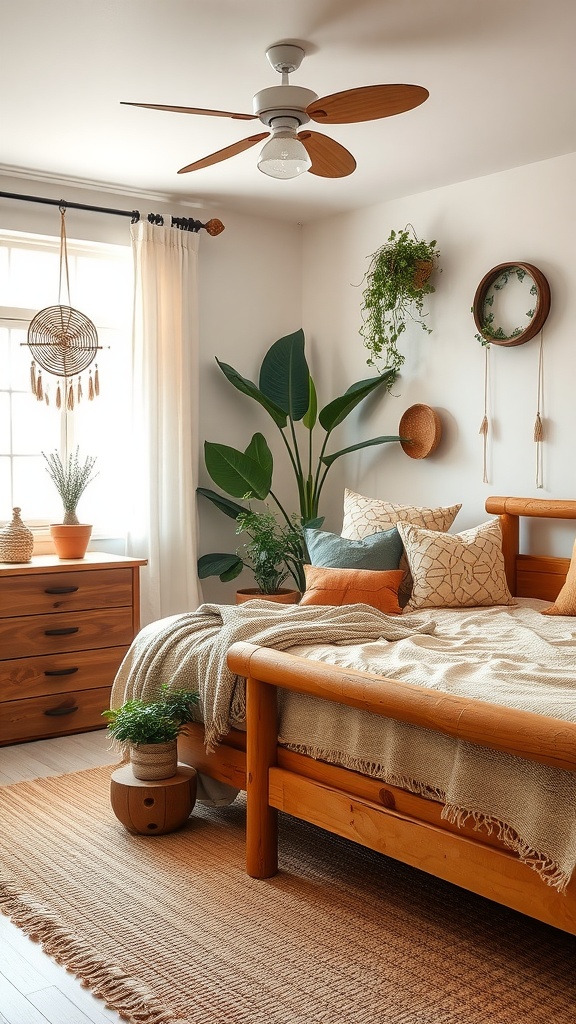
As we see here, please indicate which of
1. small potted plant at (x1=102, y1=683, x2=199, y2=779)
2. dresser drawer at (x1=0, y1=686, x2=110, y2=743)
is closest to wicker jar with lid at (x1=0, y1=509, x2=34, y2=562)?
dresser drawer at (x1=0, y1=686, x2=110, y2=743)

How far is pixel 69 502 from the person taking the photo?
14.7 ft

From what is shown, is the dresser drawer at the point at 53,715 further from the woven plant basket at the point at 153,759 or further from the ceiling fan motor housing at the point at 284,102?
the ceiling fan motor housing at the point at 284,102

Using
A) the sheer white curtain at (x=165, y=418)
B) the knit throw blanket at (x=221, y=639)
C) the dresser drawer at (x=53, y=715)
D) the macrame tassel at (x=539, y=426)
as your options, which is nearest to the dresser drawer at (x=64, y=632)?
the dresser drawer at (x=53, y=715)

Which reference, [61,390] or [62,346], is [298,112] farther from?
[61,390]

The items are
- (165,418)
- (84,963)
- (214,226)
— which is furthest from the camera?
(214,226)

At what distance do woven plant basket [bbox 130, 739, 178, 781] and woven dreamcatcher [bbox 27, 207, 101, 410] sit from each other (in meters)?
2.12

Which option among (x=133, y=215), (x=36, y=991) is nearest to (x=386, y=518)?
(x=133, y=215)

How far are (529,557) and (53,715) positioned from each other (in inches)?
87.6

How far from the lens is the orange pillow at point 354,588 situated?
368 cm

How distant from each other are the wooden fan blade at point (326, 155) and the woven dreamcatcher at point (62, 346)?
5.32 ft

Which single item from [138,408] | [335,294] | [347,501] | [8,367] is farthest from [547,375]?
[8,367]

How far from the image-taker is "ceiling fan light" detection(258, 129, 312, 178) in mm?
2924

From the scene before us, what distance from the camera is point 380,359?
5113 mm

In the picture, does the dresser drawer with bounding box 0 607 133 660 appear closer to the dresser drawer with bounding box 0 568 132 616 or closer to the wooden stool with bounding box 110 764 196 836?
the dresser drawer with bounding box 0 568 132 616
